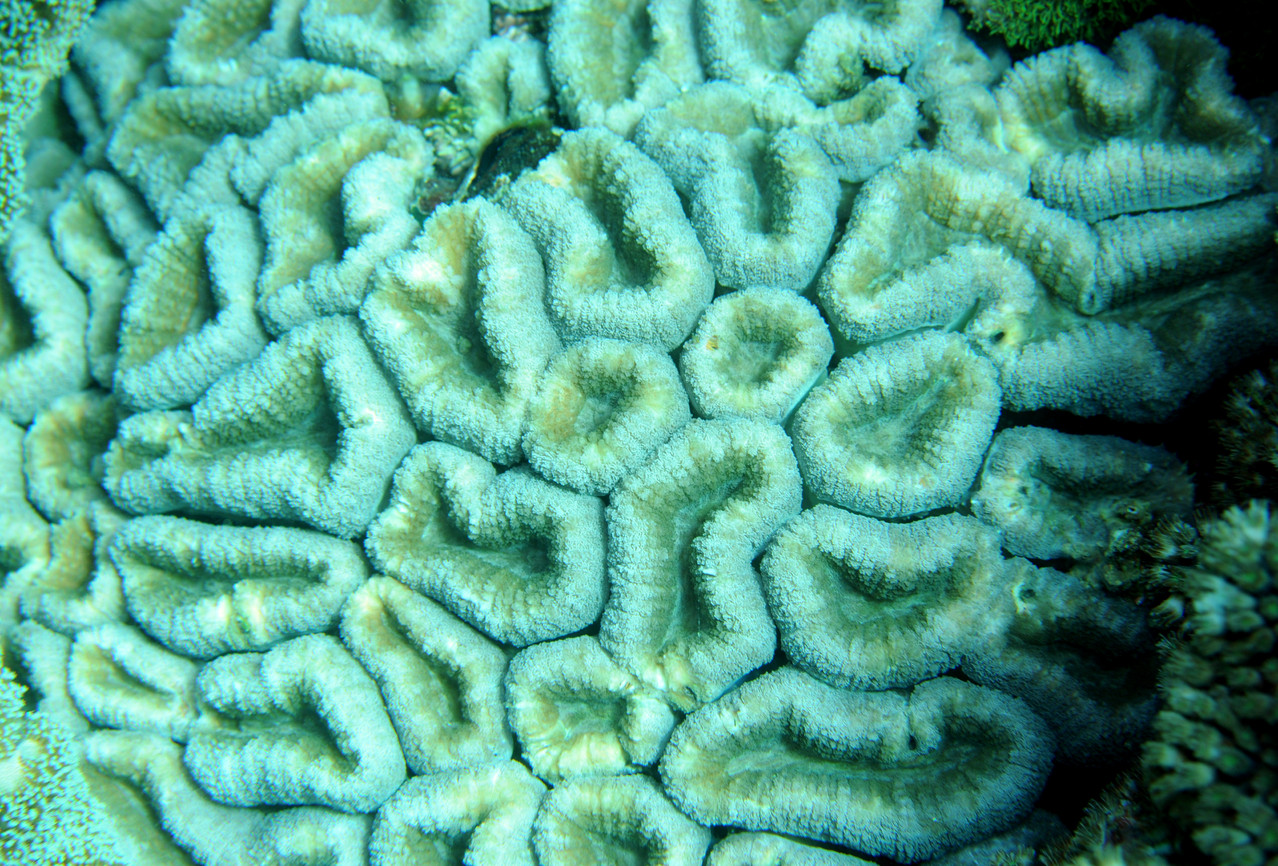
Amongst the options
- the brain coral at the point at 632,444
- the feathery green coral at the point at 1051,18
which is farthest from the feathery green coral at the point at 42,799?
the feathery green coral at the point at 1051,18

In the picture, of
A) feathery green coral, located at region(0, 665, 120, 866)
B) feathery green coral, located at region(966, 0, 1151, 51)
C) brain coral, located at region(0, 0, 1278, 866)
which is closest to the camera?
brain coral, located at region(0, 0, 1278, 866)

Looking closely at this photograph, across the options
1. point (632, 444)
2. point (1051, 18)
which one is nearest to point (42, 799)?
point (632, 444)

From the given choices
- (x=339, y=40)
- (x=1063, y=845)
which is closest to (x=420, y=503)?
(x=339, y=40)

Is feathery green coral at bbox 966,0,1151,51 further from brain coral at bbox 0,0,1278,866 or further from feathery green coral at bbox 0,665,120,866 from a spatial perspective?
feathery green coral at bbox 0,665,120,866

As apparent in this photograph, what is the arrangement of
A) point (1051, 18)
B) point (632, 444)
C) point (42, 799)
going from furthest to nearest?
1. point (1051, 18)
2. point (42, 799)
3. point (632, 444)

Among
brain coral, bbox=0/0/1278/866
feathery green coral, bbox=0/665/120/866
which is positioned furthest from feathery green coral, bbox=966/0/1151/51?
feathery green coral, bbox=0/665/120/866

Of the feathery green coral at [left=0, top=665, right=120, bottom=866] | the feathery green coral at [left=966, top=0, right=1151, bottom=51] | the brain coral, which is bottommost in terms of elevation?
the feathery green coral at [left=0, top=665, right=120, bottom=866]

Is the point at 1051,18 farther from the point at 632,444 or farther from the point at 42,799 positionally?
the point at 42,799

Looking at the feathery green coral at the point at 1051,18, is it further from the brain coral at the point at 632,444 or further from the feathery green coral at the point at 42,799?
the feathery green coral at the point at 42,799
